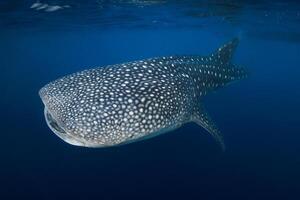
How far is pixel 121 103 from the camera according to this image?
500 cm

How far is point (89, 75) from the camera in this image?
19.2 feet

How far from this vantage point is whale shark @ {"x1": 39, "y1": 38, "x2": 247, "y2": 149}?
469 centimetres

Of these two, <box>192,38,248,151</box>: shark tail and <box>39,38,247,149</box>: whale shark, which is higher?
<box>39,38,247,149</box>: whale shark

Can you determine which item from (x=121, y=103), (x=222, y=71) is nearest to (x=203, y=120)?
(x=121, y=103)

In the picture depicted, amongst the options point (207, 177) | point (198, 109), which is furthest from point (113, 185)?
point (198, 109)

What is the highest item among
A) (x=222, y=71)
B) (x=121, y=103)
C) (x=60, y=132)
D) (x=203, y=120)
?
(x=121, y=103)
